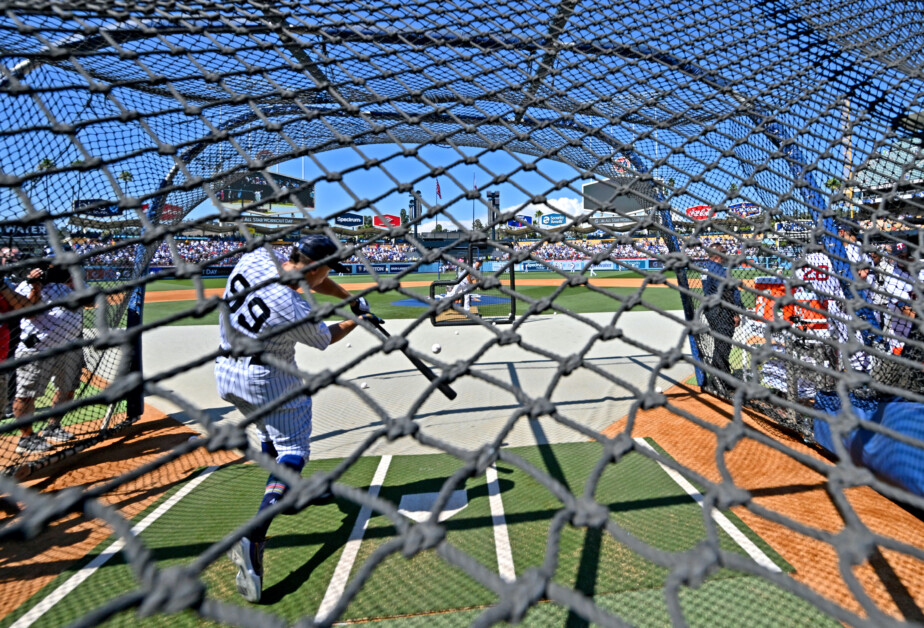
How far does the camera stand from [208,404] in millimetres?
4352

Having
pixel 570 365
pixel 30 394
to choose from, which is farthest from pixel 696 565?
pixel 30 394

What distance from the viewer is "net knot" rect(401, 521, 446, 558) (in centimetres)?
82

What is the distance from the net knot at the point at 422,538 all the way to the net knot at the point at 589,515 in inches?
11.1

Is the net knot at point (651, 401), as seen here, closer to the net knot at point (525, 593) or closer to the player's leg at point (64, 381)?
the net knot at point (525, 593)

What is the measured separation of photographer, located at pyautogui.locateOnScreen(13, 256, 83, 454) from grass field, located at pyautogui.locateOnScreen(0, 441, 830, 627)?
1623mm

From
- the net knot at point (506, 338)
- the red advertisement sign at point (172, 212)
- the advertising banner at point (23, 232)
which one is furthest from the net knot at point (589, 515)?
the red advertisement sign at point (172, 212)

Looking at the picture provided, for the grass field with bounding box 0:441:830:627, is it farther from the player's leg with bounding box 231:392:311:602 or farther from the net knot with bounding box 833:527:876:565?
the net knot with bounding box 833:527:876:565

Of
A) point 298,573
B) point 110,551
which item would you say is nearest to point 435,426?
point 298,573

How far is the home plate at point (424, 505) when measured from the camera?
2.56 meters

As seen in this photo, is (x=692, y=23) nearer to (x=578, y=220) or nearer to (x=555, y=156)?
(x=555, y=156)

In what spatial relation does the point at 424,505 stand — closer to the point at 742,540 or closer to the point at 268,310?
the point at 268,310

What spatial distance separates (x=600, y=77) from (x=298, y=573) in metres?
3.58

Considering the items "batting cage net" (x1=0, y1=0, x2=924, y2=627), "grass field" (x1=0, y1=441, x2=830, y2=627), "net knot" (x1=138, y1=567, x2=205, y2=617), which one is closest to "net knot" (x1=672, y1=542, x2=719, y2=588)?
"batting cage net" (x1=0, y1=0, x2=924, y2=627)

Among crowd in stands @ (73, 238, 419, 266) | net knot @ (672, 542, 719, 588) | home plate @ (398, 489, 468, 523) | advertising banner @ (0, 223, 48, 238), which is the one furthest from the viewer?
crowd in stands @ (73, 238, 419, 266)
